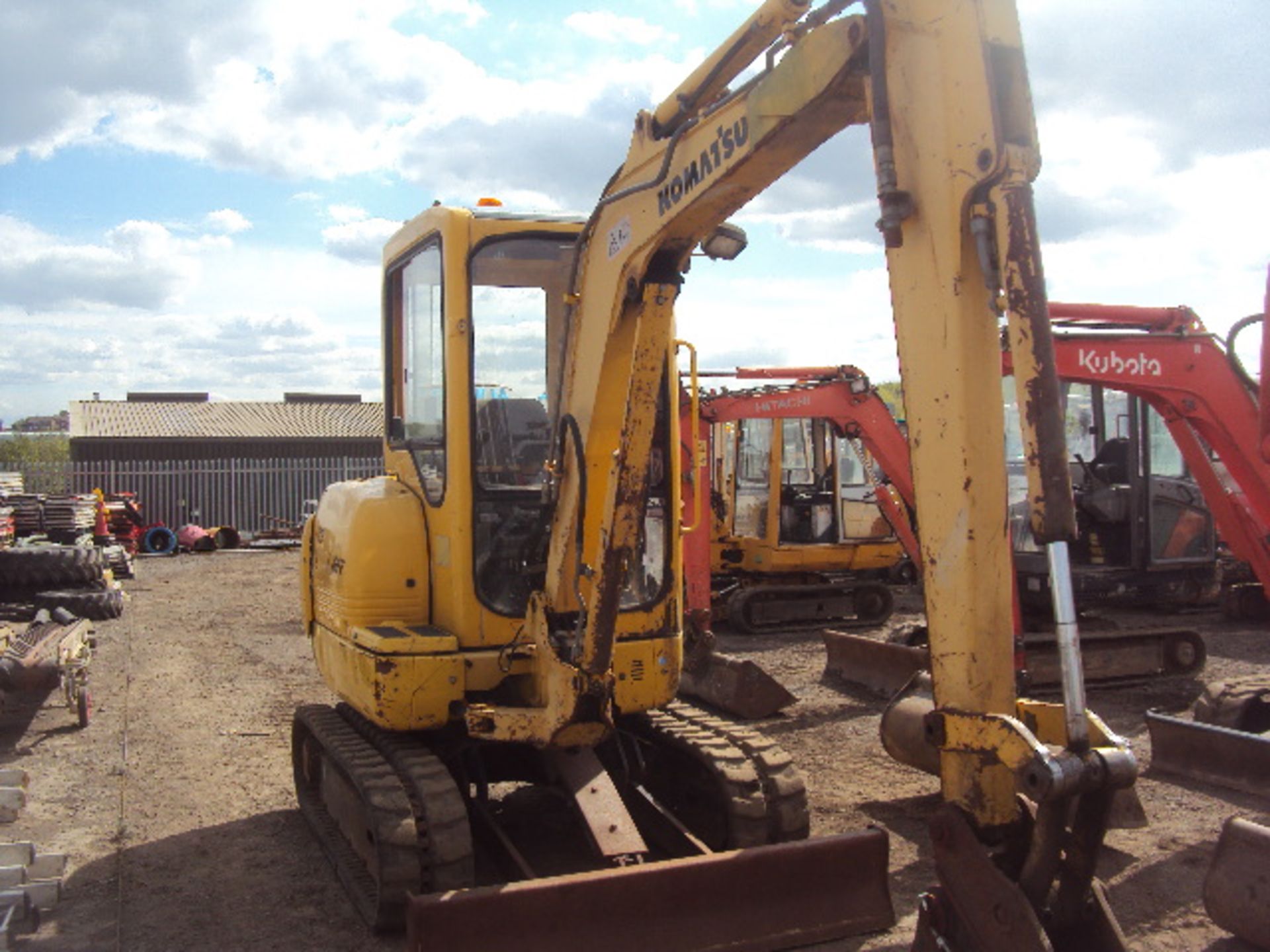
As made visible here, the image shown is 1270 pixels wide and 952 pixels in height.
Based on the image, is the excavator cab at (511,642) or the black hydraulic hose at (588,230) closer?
the black hydraulic hose at (588,230)

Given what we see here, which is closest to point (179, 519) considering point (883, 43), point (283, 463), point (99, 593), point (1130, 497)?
point (283, 463)

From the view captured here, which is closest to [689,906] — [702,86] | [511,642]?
[511,642]

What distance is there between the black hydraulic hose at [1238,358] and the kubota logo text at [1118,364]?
0.81 m

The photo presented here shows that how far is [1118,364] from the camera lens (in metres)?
8.37

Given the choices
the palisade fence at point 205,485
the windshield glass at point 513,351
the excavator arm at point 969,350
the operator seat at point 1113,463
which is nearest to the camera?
the excavator arm at point 969,350

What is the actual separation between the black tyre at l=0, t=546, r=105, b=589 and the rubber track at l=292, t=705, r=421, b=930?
857 centimetres

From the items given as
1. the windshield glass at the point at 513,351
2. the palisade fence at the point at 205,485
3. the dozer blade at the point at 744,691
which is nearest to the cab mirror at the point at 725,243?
the windshield glass at the point at 513,351

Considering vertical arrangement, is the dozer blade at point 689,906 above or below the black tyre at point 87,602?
below

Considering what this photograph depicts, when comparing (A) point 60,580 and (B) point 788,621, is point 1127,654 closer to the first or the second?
(B) point 788,621

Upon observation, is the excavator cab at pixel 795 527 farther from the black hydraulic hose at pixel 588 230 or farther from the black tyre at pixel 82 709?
the black hydraulic hose at pixel 588 230

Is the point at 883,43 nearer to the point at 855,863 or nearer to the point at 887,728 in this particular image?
the point at 855,863

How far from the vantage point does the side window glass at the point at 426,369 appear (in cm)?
525

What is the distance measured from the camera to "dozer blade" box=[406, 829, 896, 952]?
12.7 ft

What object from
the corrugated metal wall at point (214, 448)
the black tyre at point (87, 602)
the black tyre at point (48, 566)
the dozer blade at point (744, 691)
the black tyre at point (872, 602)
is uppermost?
the corrugated metal wall at point (214, 448)
